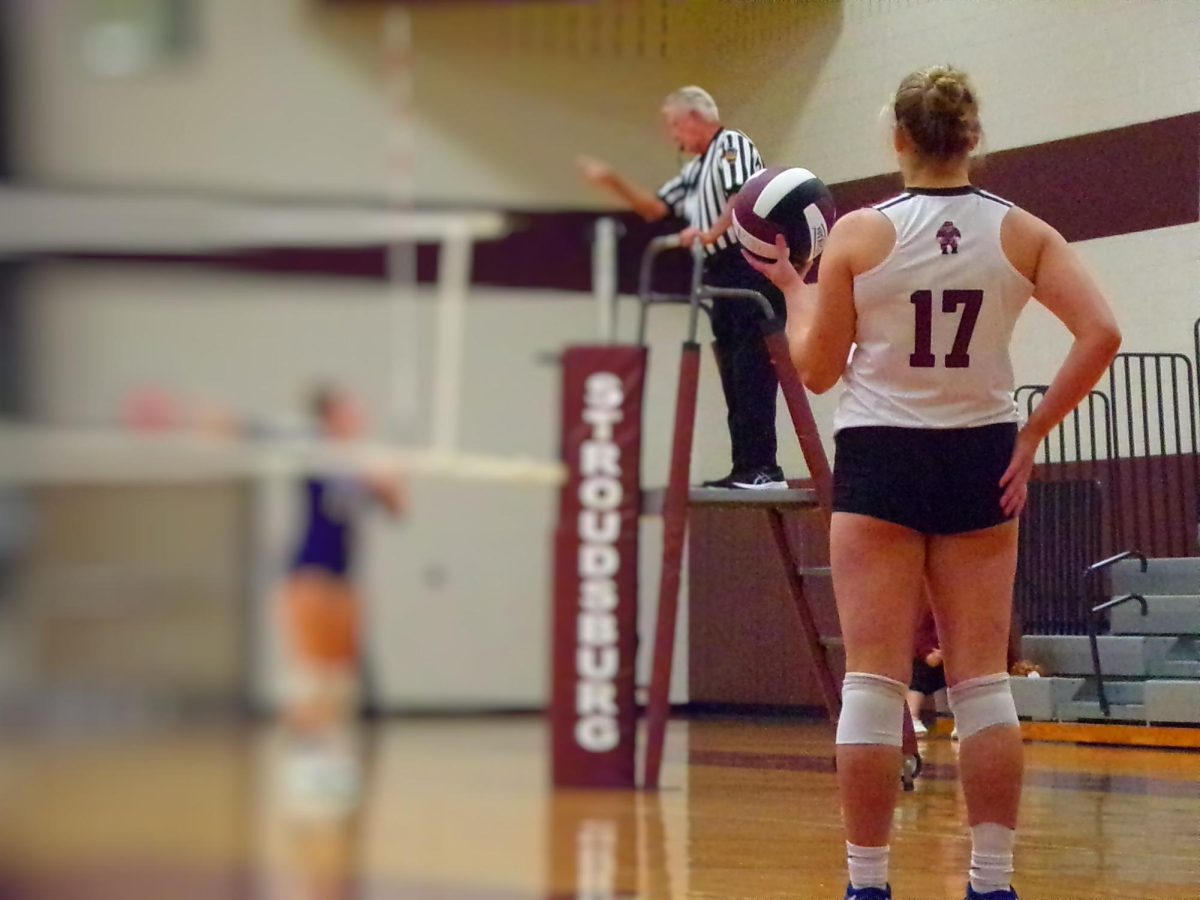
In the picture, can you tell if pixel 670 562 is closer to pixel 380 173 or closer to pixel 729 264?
pixel 729 264

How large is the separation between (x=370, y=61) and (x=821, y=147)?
3.48 feet

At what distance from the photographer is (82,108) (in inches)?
29.8

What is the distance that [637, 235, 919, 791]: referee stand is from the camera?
1992mm

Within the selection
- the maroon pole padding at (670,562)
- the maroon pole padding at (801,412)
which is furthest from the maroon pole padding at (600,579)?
the maroon pole padding at (801,412)

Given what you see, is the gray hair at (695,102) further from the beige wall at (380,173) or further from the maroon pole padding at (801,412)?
the maroon pole padding at (801,412)

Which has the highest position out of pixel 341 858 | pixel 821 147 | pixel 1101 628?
pixel 821 147

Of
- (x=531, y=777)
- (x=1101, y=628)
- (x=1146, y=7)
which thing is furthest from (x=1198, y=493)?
(x=531, y=777)

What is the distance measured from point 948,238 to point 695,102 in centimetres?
34

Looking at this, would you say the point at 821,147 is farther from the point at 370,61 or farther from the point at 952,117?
the point at 370,61

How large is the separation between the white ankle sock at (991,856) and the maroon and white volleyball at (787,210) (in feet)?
2.23

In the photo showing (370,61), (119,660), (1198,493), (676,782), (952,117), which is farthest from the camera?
(1198,493)

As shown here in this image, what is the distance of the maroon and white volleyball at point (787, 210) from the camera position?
1769mm

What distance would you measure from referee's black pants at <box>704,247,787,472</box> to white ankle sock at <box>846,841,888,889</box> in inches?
29.3

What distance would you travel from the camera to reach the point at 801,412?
207 centimetres
